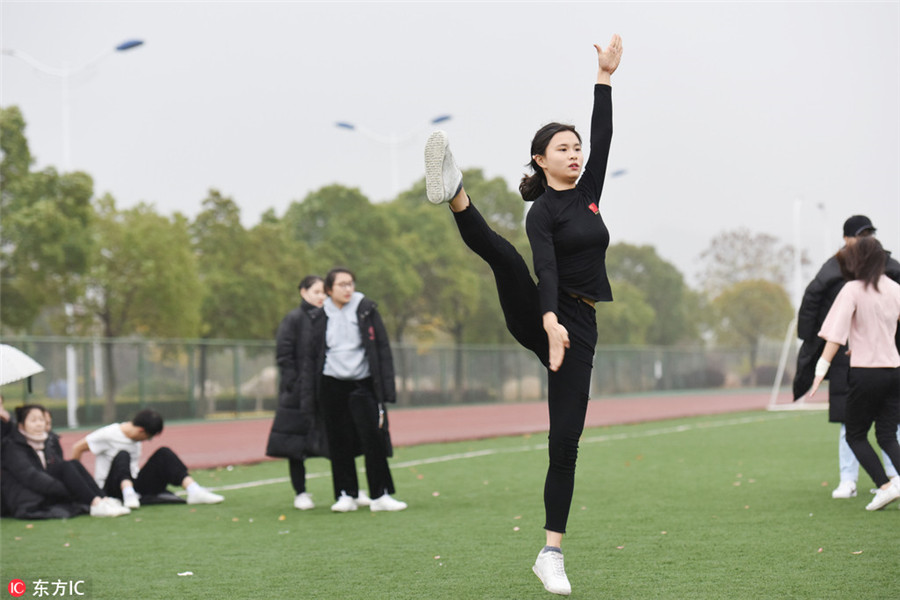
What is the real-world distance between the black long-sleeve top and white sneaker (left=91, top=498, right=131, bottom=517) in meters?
5.45

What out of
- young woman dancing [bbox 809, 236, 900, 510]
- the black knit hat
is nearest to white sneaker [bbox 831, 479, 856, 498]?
young woman dancing [bbox 809, 236, 900, 510]

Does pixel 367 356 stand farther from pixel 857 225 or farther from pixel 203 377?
pixel 203 377

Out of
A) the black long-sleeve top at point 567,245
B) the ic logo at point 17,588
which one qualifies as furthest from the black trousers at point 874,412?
the ic logo at point 17,588

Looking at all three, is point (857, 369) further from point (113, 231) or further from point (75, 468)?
point (113, 231)

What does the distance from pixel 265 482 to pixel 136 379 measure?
52.7 ft

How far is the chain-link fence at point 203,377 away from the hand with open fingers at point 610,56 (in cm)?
1339

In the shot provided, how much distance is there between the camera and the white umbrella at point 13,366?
6.70 meters

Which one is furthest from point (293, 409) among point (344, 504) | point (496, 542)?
point (496, 542)

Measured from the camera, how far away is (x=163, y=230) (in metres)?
30.8

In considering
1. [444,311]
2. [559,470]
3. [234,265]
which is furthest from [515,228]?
[559,470]

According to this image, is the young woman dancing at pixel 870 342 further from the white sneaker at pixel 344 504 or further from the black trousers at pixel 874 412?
the white sneaker at pixel 344 504

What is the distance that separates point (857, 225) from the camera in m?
7.93

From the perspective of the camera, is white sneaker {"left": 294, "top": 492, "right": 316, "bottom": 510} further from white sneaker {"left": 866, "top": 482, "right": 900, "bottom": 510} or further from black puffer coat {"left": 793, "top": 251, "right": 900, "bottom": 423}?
white sneaker {"left": 866, "top": 482, "right": 900, "bottom": 510}

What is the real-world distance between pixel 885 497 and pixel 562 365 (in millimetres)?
3609
